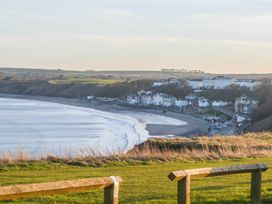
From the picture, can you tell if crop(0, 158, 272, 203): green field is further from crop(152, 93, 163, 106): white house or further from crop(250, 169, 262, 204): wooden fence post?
crop(152, 93, 163, 106): white house

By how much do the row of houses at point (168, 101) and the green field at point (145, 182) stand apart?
94.1 m

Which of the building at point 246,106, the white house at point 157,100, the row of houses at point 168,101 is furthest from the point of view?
the white house at point 157,100

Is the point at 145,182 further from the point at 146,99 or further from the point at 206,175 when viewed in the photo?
the point at 146,99

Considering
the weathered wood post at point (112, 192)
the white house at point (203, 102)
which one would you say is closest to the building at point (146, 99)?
the white house at point (203, 102)

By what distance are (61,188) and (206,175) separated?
2604mm

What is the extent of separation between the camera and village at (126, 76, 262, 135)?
83.4 metres

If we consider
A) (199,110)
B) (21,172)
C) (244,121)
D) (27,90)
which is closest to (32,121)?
(244,121)

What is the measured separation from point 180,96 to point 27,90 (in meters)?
48.9

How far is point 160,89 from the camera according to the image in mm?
144750

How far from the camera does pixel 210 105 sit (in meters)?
113

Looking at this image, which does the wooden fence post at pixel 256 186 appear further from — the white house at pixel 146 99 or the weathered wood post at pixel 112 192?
the white house at pixel 146 99

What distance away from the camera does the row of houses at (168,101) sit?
115125 mm

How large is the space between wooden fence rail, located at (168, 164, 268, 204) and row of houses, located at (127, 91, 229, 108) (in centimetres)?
10338

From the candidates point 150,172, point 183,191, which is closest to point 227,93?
point 150,172
